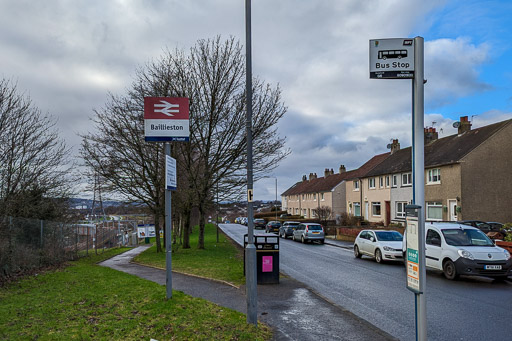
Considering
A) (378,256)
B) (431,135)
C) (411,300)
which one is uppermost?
(431,135)

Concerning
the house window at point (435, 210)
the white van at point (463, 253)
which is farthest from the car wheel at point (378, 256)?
the house window at point (435, 210)

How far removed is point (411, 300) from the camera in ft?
32.4

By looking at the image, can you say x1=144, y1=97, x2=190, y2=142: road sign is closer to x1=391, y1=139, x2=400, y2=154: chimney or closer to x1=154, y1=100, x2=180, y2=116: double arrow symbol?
x1=154, y1=100, x2=180, y2=116: double arrow symbol

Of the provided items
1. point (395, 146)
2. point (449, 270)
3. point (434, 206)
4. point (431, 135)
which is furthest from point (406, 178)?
point (449, 270)

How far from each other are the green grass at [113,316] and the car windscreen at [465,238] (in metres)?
8.99

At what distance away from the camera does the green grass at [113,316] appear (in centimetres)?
623

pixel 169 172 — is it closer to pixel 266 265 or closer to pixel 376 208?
pixel 266 265

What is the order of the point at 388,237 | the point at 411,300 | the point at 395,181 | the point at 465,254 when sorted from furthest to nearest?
the point at 395,181 < the point at 388,237 < the point at 465,254 < the point at 411,300

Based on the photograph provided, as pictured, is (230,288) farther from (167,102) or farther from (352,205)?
(352,205)

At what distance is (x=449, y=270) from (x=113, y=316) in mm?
10292

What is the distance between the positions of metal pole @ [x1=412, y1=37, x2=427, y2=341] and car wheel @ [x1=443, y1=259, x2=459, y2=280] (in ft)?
28.8

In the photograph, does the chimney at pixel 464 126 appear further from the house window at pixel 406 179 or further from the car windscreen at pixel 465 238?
the car windscreen at pixel 465 238

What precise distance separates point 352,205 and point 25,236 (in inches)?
1598

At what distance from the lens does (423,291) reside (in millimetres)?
4988
